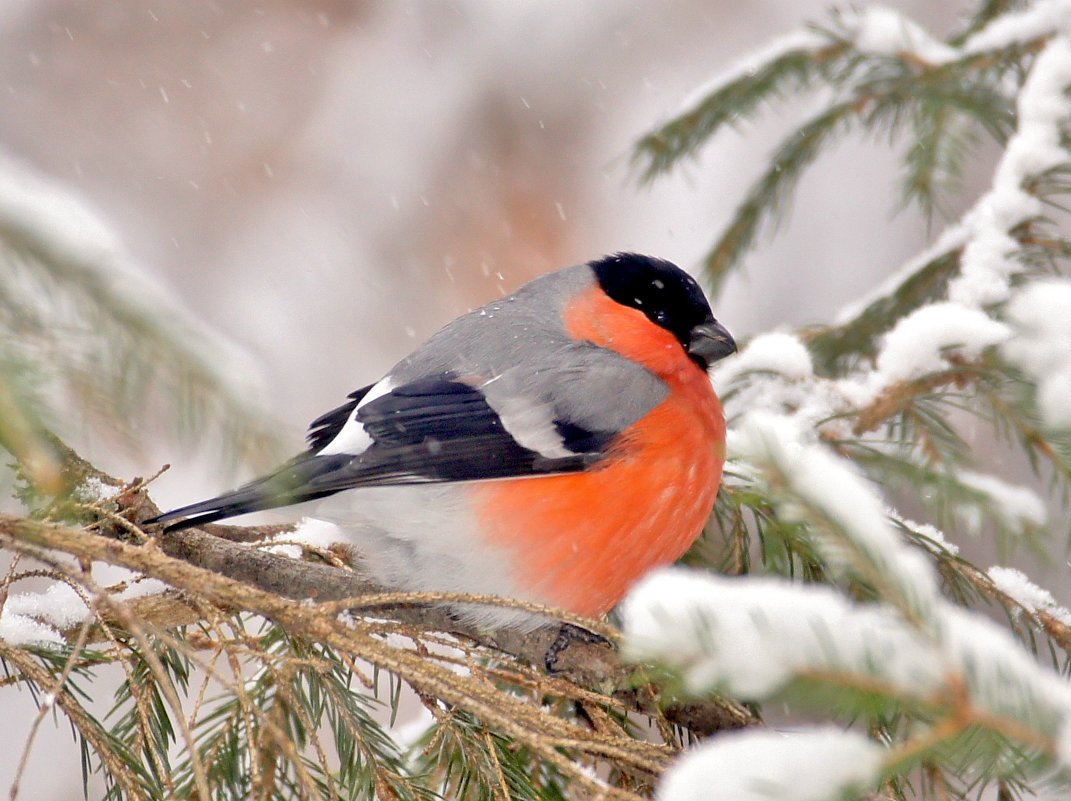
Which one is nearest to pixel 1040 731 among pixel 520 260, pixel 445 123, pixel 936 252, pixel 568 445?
pixel 568 445

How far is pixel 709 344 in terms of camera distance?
9.12ft

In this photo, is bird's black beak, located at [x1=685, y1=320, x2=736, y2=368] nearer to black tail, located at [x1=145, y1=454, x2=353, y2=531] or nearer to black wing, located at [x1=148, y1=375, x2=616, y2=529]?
black wing, located at [x1=148, y1=375, x2=616, y2=529]

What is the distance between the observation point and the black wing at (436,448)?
2.34 m

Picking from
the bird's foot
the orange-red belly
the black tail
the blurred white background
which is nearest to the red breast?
the orange-red belly

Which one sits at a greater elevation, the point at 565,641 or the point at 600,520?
the point at 600,520

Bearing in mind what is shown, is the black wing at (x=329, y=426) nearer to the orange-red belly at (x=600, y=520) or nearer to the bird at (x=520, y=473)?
the bird at (x=520, y=473)

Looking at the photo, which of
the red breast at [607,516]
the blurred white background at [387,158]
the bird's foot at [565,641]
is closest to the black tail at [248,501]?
the red breast at [607,516]

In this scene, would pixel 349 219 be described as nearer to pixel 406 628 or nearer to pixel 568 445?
pixel 568 445

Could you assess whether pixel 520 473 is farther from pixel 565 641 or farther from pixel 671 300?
pixel 671 300

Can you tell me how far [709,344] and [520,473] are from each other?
27.1 inches

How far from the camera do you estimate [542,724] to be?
138cm

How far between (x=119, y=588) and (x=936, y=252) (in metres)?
2.28

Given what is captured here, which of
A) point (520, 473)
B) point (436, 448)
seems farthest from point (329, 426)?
point (520, 473)

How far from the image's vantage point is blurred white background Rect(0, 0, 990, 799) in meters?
5.67
